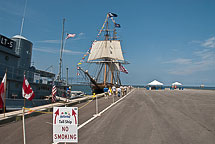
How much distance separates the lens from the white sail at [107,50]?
64969 millimetres

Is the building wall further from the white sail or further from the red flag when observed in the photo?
the white sail

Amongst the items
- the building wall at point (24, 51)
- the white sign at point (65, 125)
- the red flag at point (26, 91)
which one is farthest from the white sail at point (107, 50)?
the white sign at point (65, 125)

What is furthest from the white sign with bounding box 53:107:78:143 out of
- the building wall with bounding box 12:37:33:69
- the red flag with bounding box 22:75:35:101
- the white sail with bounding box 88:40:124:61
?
the white sail with bounding box 88:40:124:61

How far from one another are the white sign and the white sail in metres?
60.2

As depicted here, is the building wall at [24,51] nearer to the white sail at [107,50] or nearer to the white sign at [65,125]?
the white sign at [65,125]

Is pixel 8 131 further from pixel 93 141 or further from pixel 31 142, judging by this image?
pixel 93 141

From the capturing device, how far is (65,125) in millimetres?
4227

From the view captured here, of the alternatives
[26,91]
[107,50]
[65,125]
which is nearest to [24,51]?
[26,91]

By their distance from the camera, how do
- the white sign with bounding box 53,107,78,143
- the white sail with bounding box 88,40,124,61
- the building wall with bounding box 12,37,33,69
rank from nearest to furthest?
the white sign with bounding box 53,107,78,143 → the building wall with bounding box 12,37,33,69 → the white sail with bounding box 88,40,124,61

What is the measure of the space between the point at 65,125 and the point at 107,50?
61.5 metres

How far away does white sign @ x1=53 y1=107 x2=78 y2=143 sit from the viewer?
414 cm

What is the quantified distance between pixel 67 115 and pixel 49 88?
1502 centimetres

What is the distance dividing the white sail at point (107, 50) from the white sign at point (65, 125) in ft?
197

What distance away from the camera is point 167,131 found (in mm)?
6090
